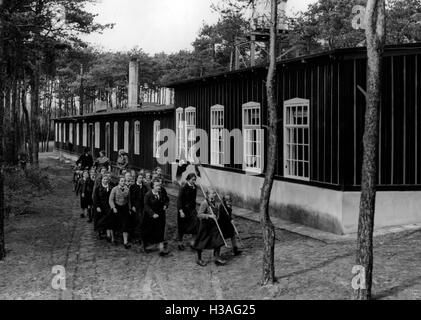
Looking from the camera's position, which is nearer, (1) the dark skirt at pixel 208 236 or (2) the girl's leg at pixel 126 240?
(1) the dark skirt at pixel 208 236

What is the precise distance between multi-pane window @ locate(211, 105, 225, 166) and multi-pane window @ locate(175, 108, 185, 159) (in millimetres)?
3309

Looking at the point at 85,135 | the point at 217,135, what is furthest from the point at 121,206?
the point at 85,135

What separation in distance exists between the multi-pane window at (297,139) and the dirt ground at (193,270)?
2.06 meters

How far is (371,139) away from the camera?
7.35 m

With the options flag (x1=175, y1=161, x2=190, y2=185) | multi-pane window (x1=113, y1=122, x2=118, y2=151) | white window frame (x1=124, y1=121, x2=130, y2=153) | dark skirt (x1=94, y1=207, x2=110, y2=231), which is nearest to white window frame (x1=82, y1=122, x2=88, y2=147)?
multi-pane window (x1=113, y1=122, x2=118, y2=151)

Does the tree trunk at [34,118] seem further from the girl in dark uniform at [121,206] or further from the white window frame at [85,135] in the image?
the girl in dark uniform at [121,206]

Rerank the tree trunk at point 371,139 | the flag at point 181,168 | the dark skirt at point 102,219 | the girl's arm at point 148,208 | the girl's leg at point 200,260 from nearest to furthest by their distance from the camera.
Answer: the tree trunk at point 371,139
the girl's leg at point 200,260
the girl's arm at point 148,208
the dark skirt at point 102,219
the flag at point 181,168

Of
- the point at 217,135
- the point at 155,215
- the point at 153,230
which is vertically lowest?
the point at 153,230

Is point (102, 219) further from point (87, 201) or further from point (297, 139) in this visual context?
point (297, 139)

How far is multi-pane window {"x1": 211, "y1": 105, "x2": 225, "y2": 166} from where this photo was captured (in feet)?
60.7

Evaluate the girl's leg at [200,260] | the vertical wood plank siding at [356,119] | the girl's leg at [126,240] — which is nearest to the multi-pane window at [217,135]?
the vertical wood plank siding at [356,119]

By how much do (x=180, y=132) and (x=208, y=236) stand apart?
1289 centimetres

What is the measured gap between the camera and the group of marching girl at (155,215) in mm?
A: 10023
